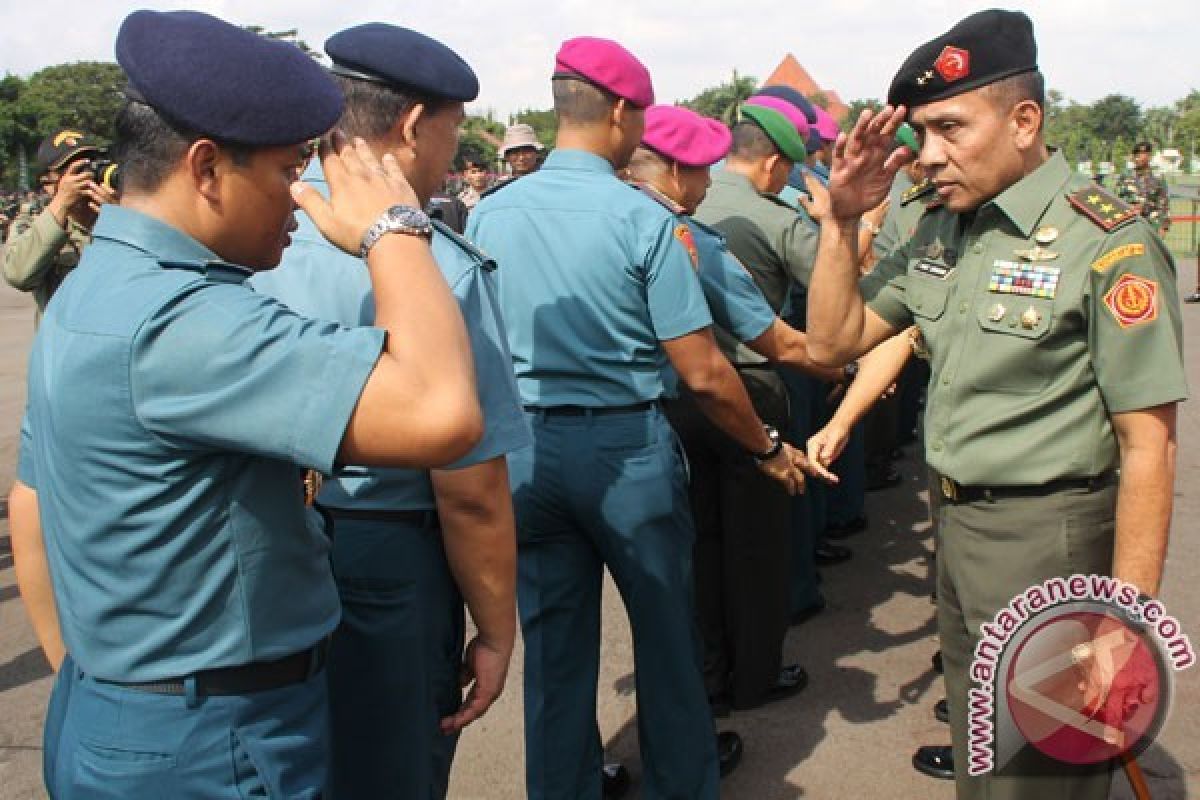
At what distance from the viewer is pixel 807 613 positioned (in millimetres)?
4852

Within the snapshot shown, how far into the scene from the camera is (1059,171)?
237 centimetres

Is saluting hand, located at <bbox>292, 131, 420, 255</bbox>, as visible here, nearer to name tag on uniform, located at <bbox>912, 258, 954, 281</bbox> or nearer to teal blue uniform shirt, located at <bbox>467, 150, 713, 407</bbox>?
teal blue uniform shirt, located at <bbox>467, 150, 713, 407</bbox>

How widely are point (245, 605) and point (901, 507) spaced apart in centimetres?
551

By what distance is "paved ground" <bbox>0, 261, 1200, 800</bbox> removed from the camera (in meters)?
3.47

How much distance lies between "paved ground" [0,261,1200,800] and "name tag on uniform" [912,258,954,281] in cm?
173

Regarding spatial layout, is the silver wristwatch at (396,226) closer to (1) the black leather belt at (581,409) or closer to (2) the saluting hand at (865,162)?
(2) the saluting hand at (865,162)

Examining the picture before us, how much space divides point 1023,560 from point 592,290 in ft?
4.18

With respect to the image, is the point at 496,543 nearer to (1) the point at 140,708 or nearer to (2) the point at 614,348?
(1) the point at 140,708

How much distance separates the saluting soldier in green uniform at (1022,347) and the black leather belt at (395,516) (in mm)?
1152

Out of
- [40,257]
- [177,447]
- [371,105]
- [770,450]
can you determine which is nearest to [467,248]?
[371,105]

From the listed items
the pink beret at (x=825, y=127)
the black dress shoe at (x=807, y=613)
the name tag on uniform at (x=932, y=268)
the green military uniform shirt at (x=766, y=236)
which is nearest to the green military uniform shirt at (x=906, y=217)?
the name tag on uniform at (x=932, y=268)

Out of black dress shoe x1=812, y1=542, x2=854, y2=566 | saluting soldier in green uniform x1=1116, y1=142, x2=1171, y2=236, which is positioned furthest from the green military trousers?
saluting soldier in green uniform x1=1116, y1=142, x2=1171, y2=236

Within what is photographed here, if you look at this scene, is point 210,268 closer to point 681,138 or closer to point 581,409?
point 581,409

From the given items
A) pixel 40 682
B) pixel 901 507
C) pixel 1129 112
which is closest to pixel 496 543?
pixel 40 682
